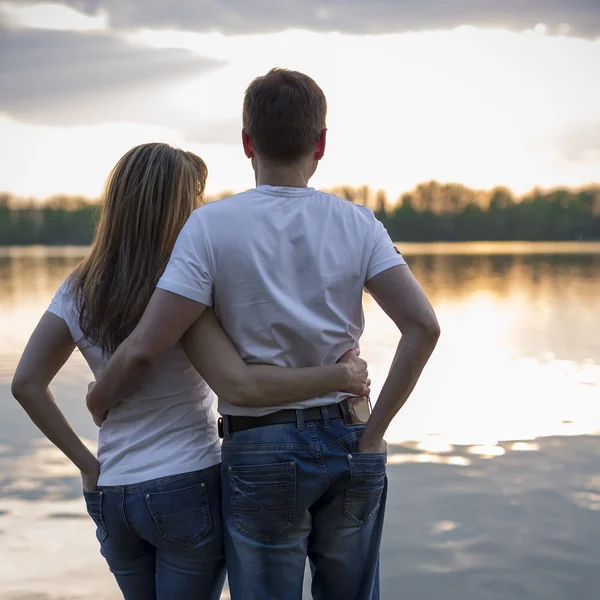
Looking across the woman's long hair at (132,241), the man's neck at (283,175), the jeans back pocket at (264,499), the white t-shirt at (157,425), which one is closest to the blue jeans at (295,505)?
the jeans back pocket at (264,499)

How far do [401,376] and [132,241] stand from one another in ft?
2.13

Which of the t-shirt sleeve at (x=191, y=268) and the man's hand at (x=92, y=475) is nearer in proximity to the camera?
the t-shirt sleeve at (x=191, y=268)

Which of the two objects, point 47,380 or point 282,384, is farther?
point 47,380

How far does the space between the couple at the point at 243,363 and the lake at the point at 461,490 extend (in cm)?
179

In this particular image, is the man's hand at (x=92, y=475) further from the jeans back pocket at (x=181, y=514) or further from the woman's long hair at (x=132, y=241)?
the woman's long hair at (x=132, y=241)

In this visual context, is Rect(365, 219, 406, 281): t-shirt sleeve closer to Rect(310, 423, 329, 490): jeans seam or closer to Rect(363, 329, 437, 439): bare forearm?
Rect(363, 329, 437, 439): bare forearm

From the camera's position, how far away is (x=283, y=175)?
5.63ft

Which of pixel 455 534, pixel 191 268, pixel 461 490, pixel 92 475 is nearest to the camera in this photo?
pixel 191 268

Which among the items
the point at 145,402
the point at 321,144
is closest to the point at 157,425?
the point at 145,402

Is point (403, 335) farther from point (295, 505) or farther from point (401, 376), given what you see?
point (295, 505)

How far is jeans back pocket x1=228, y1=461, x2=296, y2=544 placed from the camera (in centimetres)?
165

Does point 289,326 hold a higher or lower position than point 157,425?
higher

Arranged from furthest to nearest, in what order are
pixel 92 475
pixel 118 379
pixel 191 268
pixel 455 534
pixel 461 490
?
pixel 461 490 < pixel 455 534 < pixel 92 475 < pixel 118 379 < pixel 191 268

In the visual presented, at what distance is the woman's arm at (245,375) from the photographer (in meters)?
1.66
